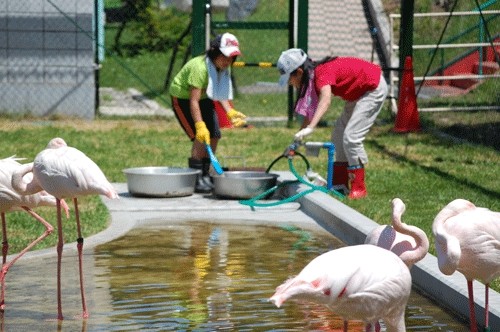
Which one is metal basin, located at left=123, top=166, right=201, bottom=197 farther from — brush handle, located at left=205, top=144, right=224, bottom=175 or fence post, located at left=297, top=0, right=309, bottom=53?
fence post, located at left=297, top=0, right=309, bottom=53

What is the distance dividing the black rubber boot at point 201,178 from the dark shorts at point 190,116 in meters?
0.30

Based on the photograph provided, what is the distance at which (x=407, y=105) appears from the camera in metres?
16.5

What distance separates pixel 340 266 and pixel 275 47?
724 inches

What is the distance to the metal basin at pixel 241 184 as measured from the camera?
11.8 m

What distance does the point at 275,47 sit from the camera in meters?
23.6

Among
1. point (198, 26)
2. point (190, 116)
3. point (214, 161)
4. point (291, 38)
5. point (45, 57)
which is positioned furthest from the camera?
point (45, 57)

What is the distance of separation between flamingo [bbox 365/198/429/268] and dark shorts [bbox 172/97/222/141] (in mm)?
6038

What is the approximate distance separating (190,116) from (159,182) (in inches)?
34.1

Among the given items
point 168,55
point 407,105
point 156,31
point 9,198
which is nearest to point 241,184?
point 9,198

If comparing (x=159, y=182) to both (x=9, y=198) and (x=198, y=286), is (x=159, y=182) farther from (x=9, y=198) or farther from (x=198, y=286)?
(x=9, y=198)

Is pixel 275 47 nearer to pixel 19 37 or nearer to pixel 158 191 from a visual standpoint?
pixel 19 37

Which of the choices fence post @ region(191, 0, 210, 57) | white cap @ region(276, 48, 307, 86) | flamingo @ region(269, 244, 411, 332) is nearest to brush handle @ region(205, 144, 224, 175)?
white cap @ region(276, 48, 307, 86)

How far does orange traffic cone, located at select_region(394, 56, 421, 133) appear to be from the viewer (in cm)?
1634

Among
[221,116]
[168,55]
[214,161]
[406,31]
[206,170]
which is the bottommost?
[206,170]
